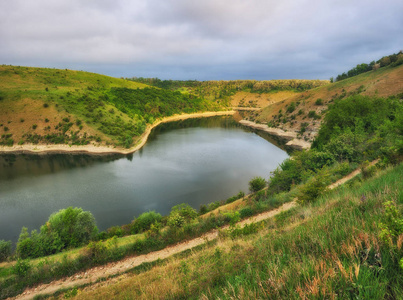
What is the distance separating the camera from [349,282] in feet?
5.94

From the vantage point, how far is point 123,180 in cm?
3014

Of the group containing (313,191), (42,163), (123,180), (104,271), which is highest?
(313,191)

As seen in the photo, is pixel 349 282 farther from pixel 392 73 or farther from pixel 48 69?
pixel 48 69

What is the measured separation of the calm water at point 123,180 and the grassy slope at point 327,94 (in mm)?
17641

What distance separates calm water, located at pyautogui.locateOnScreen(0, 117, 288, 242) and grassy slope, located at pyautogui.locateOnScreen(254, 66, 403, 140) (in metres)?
17.6

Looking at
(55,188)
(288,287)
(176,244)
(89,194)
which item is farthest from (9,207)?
(288,287)

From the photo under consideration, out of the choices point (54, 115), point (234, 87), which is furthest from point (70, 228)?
point (234, 87)

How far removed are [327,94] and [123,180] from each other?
230 feet

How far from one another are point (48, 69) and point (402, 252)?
118 m

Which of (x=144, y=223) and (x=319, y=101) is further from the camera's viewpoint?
(x=319, y=101)

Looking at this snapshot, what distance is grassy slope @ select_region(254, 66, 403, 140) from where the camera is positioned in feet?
154

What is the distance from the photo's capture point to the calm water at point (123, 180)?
73.2 feet

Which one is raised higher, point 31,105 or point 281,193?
point 31,105

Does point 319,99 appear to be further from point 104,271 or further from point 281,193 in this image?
point 104,271
